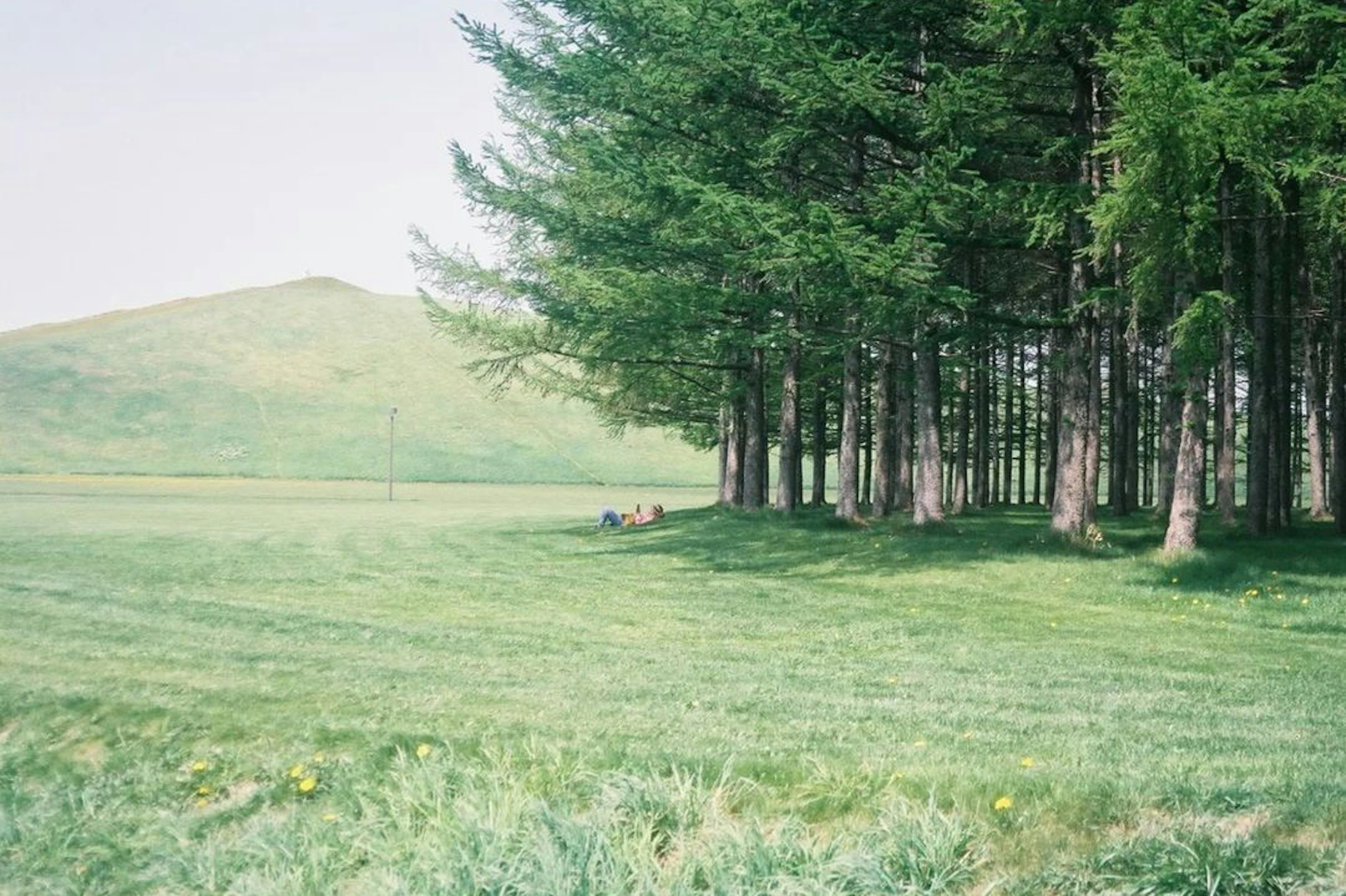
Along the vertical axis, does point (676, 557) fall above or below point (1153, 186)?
below

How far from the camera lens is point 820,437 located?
134 feet

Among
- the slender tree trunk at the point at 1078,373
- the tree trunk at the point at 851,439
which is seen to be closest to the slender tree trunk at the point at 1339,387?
the slender tree trunk at the point at 1078,373

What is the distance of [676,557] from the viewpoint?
2300 centimetres

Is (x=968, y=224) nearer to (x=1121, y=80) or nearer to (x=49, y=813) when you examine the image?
(x=1121, y=80)

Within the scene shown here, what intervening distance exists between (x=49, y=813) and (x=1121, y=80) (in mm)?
14018

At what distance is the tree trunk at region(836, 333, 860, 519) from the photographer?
84.0 feet

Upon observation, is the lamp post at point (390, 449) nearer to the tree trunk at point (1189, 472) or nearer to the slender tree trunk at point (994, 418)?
the slender tree trunk at point (994, 418)

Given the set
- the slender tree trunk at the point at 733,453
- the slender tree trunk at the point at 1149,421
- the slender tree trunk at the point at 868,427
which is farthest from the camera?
the slender tree trunk at the point at 868,427

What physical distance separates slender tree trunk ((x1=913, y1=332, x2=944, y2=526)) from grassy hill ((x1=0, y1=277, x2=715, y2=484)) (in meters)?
67.9

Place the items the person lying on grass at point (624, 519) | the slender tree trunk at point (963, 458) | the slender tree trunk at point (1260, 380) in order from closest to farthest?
the slender tree trunk at point (1260, 380) < the person lying on grass at point (624, 519) < the slender tree trunk at point (963, 458)

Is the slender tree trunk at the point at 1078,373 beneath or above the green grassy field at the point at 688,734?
above

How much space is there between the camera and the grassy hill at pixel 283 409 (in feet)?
304

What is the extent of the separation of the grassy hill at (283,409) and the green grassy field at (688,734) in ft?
248

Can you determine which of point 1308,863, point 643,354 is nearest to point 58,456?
point 643,354
